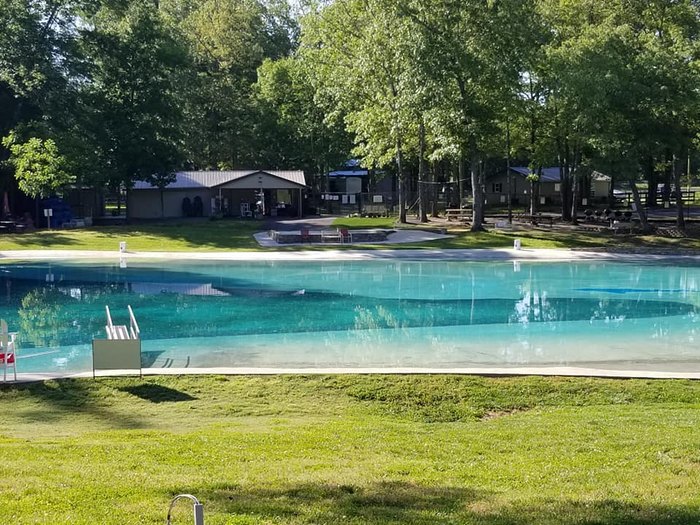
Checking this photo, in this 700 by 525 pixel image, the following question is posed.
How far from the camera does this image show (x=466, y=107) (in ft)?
128

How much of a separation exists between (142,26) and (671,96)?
Answer: 3029 cm

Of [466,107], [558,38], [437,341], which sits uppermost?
[558,38]

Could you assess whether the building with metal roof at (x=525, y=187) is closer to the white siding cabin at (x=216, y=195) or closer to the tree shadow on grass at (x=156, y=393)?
the white siding cabin at (x=216, y=195)

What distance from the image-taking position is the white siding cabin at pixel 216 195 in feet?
168

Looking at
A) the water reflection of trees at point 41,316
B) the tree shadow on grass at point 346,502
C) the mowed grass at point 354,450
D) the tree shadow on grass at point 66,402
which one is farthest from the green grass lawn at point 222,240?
the tree shadow on grass at point 346,502

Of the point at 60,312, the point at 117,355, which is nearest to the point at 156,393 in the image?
the point at 117,355

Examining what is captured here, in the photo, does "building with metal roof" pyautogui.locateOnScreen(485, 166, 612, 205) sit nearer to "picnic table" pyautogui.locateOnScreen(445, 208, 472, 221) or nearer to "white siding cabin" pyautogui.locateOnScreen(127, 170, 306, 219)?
"picnic table" pyautogui.locateOnScreen(445, 208, 472, 221)

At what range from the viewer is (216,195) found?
54.2 metres

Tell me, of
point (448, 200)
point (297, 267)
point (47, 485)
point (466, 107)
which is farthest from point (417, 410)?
point (448, 200)

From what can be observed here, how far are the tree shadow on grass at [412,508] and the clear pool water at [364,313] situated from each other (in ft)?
28.6

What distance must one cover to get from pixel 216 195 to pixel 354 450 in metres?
46.9

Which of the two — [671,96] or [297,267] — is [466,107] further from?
[297,267]

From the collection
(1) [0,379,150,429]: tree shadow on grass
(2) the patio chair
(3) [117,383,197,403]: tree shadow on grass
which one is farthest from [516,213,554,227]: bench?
(1) [0,379,150,429]: tree shadow on grass

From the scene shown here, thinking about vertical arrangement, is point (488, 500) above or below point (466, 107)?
below
